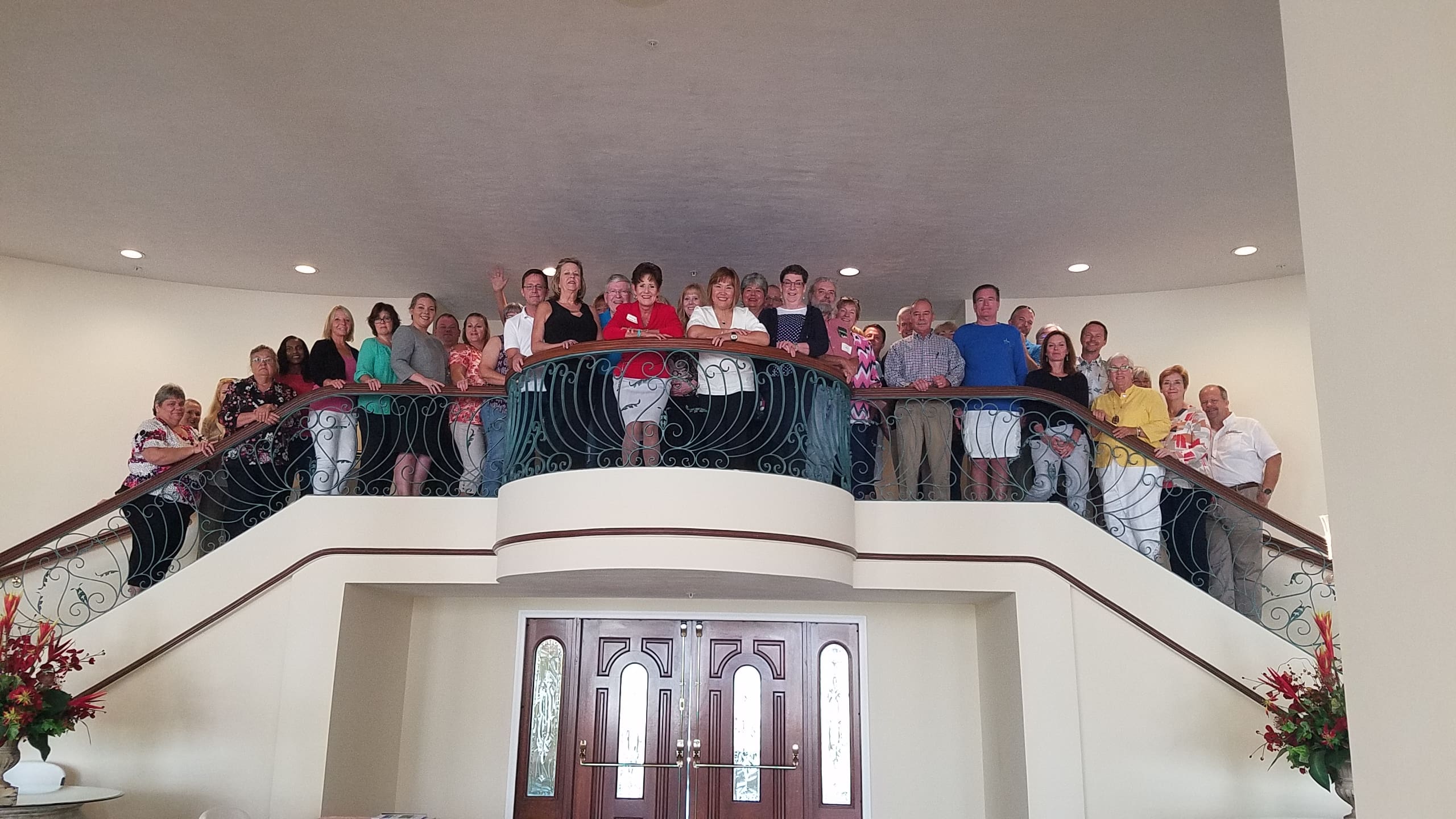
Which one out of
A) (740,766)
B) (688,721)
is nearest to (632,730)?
(688,721)

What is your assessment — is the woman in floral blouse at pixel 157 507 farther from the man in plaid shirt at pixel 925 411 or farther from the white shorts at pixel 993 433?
the white shorts at pixel 993 433

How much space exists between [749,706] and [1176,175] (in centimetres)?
488

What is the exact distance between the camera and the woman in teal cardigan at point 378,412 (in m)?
7.03

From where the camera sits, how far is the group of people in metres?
6.52

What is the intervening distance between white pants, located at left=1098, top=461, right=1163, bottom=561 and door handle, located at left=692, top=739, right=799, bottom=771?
280 centimetres

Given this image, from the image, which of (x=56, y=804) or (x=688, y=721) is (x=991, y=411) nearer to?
(x=688, y=721)

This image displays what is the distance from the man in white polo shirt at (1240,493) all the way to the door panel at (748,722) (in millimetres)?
2982

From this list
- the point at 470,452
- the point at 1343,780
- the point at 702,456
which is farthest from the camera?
the point at 470,452

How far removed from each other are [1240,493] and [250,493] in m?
6.67

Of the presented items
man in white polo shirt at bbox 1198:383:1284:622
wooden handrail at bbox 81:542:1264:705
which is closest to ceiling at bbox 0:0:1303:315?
man in white polo shirt at bbox 1198:383:1284:622

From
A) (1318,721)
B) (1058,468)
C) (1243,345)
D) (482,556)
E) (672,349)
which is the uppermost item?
(1243,345)

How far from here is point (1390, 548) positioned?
4.29 ft

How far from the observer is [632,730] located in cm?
780

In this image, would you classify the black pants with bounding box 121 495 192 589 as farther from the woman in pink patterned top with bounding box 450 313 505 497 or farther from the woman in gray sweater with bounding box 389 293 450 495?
the woman in pink patterned top with bounding box 450 313 505 497
